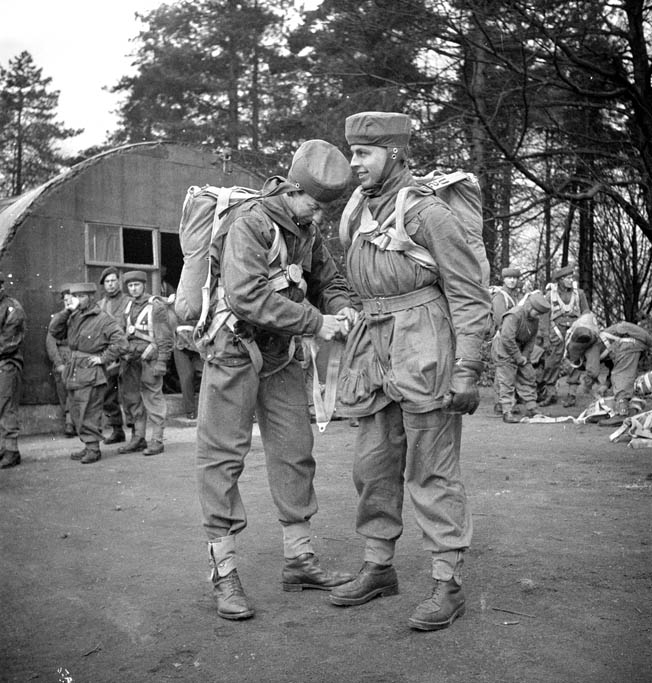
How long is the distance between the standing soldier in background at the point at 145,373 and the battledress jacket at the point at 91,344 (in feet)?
0.74

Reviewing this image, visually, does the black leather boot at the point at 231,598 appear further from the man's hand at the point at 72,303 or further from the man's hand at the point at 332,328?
the man's hand at the point at 72,303

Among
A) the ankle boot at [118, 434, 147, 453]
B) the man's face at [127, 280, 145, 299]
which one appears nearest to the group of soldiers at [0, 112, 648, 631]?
the ankle boot at [118, 434, 147, 453]

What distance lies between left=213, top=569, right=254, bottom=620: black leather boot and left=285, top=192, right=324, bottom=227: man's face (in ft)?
5.88

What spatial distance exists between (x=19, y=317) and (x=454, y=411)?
7.15 meters

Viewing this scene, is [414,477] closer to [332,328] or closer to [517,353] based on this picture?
[332,328]

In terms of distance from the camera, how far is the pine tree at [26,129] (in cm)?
2703

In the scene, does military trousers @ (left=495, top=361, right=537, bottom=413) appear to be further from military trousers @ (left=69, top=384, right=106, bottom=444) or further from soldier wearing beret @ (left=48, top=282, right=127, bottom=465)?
military trousers @ (left=69, top=384, right=106, bottom=444)

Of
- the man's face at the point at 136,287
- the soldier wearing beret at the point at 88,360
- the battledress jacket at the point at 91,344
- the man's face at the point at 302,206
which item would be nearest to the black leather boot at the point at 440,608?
the man's face at the point at 302,206

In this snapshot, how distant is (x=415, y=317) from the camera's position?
4270mm

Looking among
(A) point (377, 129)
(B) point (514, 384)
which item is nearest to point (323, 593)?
(A) point (377, 129)

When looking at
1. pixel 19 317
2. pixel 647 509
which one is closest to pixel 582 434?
pixel 647 509

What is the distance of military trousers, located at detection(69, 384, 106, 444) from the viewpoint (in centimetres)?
992

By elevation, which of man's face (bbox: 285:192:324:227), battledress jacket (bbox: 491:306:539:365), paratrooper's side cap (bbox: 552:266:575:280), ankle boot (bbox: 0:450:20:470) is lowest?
ankle boot (bbox: 0:450:20:470)

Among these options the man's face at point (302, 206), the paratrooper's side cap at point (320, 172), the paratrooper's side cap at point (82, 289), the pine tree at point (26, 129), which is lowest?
the paratrooper's side cap at point (82, 289)
